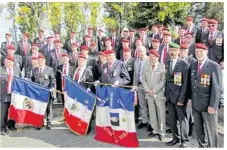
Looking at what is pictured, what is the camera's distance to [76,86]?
7699 millimetres

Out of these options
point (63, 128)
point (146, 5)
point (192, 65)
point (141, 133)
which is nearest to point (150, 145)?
point (141, 133)

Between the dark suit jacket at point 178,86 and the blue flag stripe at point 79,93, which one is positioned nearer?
the dark suit jacket at point 178,86

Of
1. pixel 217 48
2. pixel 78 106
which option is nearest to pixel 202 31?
pixel 217 48

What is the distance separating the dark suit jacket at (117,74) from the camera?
743cm

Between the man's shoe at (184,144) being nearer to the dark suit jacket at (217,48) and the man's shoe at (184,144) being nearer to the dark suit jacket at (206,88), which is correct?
the dark suit jacket at (206,88)

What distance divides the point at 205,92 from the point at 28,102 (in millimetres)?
4360

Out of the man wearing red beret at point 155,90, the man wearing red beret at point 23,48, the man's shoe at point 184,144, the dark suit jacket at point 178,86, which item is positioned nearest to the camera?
the dark suit jacket at point 178,86

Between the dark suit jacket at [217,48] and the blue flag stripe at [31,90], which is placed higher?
the dark suit jacket at [217,48]

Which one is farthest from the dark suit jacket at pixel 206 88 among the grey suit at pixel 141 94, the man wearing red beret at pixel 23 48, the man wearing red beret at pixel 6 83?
Answer: the man wearing red beret at pixel 23 48

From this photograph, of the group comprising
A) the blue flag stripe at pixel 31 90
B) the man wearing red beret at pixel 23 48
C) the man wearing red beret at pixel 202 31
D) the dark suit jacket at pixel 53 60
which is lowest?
the blue flag stripe at pixel 31 90

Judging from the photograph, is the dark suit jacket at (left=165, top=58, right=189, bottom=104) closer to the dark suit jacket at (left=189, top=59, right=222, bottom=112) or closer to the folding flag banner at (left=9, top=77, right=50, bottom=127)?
the dark suit jacket at (left=189, top=59, right=222, bottom=112)

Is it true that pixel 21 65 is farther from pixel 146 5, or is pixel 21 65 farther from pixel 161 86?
pixel 146 5

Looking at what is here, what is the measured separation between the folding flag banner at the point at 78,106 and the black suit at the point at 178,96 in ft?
5.74

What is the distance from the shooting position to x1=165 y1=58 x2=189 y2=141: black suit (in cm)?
641
